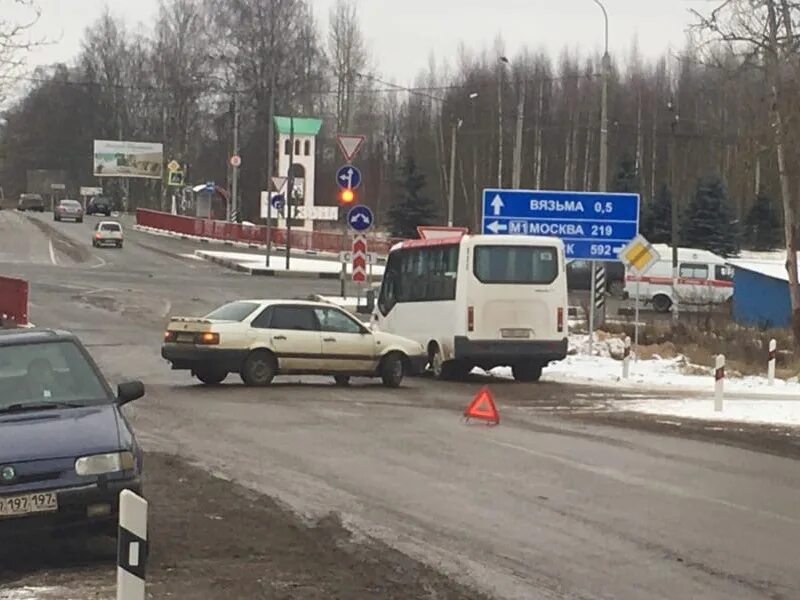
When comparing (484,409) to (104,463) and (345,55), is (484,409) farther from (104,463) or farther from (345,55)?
(345,55)

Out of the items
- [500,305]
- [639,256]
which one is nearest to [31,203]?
[639,256]

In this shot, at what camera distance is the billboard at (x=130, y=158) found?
113 meters

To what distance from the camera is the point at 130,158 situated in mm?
114250

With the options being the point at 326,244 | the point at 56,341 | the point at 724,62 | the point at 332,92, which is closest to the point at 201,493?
the point at 56,341

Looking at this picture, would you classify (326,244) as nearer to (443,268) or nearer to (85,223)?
(85,223)

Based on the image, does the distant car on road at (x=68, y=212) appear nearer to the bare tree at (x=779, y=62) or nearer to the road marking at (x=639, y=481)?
the bare tree at (x=779, y=62)

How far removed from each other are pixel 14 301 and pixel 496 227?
38.9ft

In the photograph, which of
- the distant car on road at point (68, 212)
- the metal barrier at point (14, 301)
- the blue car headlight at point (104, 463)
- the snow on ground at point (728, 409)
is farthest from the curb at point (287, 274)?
the blue car headlight at point (104, 463)

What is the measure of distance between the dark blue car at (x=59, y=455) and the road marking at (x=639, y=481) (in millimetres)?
5258

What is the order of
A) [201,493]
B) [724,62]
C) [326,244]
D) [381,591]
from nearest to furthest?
1. [381,591]
2. [201,493]
3. [724,62]
4. [326,244]

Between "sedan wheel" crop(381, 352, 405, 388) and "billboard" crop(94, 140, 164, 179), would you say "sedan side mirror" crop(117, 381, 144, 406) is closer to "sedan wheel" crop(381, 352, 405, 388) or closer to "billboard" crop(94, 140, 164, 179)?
"sedan wheel" crop(381, 352, 405, 388)

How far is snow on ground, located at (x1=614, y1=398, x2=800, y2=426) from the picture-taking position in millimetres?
19438

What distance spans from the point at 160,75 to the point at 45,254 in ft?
157

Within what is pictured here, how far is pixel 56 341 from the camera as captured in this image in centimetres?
997
